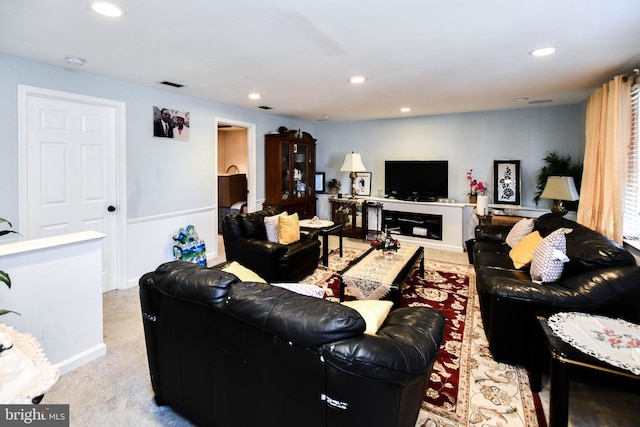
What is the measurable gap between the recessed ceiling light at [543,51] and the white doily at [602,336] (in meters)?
1.99

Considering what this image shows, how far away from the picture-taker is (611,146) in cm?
310

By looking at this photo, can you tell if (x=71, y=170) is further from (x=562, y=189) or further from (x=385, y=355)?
(x=562, y=189)

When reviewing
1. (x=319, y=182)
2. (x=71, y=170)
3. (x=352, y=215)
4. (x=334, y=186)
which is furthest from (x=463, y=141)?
(x=71, y=170)

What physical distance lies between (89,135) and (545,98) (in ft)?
18.1

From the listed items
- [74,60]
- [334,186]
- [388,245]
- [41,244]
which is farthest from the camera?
[334,186]

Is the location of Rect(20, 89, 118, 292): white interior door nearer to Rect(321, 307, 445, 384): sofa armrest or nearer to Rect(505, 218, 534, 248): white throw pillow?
Rect(321, 307, 445, 384): sofa armrest

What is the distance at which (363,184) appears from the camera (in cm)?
666

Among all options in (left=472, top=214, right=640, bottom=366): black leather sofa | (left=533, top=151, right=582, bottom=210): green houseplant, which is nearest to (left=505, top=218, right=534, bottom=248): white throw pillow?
(left=472, top=214, right=640, bottom=366): black leather sofa

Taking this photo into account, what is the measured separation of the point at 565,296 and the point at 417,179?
4.12m

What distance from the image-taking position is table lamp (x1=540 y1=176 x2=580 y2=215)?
3934 millimetres

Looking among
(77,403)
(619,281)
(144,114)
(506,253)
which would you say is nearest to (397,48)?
(619,281)

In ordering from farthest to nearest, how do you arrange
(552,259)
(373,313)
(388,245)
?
(388,245) < (552,259) < (373,313)

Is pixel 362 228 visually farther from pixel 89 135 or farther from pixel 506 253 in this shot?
pixel 89 135

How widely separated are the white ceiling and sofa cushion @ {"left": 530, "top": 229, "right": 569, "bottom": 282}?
1471mm
